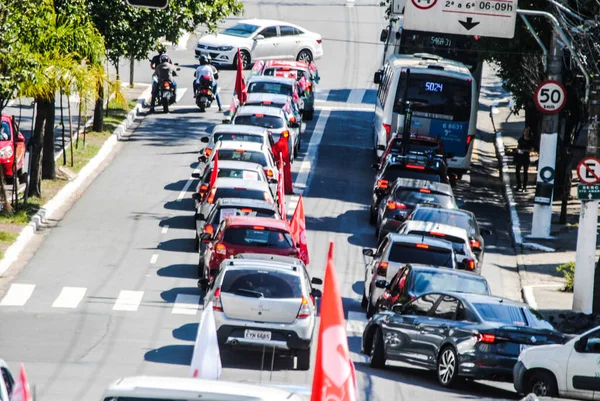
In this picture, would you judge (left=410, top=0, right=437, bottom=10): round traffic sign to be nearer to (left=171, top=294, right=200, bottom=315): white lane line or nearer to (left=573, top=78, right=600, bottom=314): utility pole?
(left=573, top=78, right=600, bottom=314): utility pole

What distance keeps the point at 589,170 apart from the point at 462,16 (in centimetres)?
422

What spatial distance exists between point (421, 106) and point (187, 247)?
11.1m

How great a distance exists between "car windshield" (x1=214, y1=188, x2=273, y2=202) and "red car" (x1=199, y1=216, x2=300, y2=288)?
12.3 ft

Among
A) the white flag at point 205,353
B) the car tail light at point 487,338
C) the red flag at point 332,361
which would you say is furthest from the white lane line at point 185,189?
the red flag at point 332,361

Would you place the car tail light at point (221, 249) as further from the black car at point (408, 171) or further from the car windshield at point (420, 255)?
the black car at point (408, 171)

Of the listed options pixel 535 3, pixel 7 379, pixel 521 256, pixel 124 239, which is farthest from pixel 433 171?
pixel 7 379

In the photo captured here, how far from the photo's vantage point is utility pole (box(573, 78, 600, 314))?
2420 centimetres

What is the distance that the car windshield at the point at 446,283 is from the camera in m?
20.5

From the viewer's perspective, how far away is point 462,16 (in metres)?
26.1

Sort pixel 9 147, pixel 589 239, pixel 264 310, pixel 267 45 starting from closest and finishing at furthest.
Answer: pixel 264 310, pixel 589 239, pixel 9 147, pixel 267 45

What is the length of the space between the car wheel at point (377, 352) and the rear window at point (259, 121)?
17.2 m

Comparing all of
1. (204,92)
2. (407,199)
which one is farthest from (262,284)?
(204,92)

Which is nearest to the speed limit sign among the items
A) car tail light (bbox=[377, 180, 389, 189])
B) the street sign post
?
the street sign post

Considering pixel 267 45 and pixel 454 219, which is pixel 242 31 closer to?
pixel 267 45
